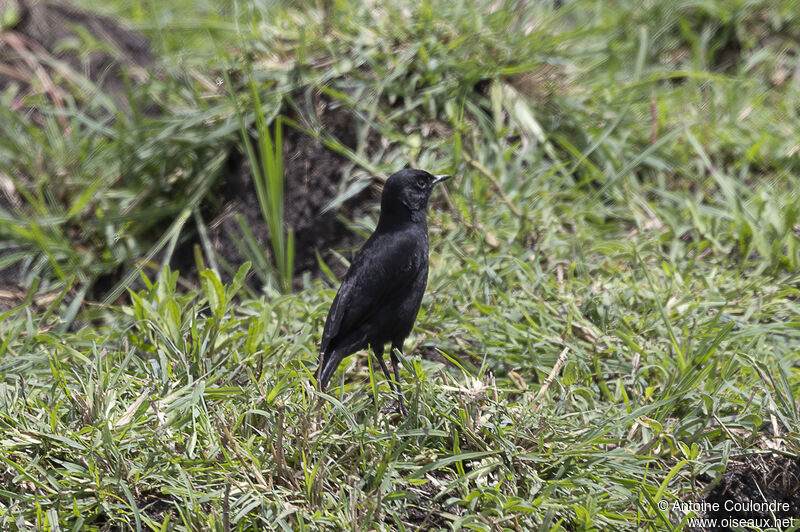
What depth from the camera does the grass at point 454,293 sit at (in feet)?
7.80

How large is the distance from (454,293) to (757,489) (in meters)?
1.53

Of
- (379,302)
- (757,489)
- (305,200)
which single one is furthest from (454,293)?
(757,489)

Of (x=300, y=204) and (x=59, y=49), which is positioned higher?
(x=59, y=49)

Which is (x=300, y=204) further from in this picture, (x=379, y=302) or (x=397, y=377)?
(x=397, y=377)

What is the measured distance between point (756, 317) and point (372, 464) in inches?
73.4

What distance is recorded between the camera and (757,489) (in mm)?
2537

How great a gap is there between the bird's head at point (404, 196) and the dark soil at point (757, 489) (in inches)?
56.8

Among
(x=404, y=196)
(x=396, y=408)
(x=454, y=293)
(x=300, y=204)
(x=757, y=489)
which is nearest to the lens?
(x=757, y=489)

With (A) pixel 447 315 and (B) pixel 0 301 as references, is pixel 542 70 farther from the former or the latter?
(B) pixel 0 301

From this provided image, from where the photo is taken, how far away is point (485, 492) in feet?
7.63

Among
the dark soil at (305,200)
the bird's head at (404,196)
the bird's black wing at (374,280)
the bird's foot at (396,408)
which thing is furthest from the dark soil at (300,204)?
the bird's foot at (396,408)

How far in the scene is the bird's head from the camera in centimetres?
308

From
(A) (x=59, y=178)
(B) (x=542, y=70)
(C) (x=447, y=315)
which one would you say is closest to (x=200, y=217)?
(A) (x=59, y=178)

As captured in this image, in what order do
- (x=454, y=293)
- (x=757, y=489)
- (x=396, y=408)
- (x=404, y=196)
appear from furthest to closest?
(x=454, y=293)
(x=404, y=196)
(x=396, y=408)
(x=757, y=489)
